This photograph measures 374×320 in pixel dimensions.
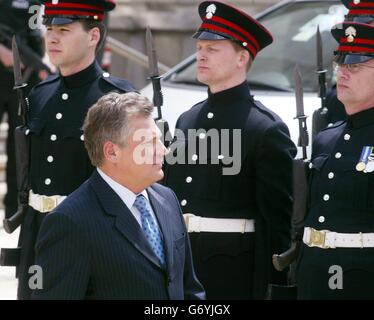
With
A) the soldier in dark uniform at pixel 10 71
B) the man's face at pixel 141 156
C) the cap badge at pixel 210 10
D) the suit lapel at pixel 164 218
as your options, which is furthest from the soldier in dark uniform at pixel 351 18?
the soldier in dark uniform at pixel 10 71

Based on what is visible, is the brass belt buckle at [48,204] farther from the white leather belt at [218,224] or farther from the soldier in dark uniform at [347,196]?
the soldier in dark uniform at [347,196]

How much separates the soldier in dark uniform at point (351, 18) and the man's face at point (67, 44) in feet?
3.95

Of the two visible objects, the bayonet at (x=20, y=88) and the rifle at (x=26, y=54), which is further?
the rifle at (x=26, y=54)

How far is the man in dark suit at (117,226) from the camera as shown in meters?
4.53

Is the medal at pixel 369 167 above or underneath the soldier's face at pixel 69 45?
underneath

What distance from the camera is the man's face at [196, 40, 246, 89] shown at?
6.17m

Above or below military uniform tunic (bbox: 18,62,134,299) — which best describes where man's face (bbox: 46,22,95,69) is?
above

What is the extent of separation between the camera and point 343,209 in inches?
222

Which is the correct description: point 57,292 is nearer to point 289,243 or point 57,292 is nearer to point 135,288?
point 135,288

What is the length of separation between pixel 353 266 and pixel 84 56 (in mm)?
1625

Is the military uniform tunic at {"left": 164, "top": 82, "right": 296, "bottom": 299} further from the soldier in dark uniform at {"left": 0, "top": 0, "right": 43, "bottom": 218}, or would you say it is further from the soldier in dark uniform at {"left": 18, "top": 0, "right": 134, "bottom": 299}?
the soldier in dark uniform at {"left": 0, "top": 0, "right": 43, "bottom": 218}

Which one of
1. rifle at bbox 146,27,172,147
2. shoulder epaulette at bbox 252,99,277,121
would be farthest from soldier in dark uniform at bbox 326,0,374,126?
rifle at bbox 146,27,172,147

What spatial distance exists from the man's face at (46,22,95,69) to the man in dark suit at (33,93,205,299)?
1566mm

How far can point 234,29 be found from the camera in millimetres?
6289
